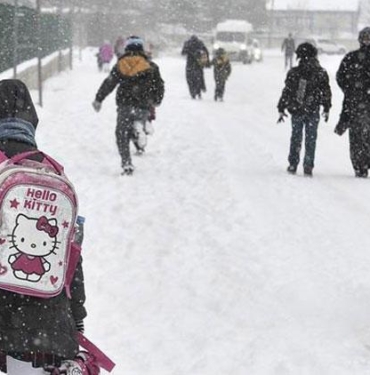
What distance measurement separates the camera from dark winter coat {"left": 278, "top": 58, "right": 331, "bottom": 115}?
32.7ft

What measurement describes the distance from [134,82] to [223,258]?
12.6ft

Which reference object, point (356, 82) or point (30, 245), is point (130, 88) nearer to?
point (356, 82)

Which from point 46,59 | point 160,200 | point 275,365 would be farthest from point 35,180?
point 46,59

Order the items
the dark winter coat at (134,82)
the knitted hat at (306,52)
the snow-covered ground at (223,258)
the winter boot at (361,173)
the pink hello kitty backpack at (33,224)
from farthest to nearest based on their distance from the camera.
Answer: the winter boot at (361,173) → the dark winter coat at (134,82) → the knitted hat at (306,52) → the snow-covered ground at (223,258) → the pink hello kitty backpack at (33,224)

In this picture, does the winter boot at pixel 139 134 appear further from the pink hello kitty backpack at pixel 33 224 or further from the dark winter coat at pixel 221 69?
the dark winter coat at pixel 221 69

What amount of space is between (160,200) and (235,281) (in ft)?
9.47

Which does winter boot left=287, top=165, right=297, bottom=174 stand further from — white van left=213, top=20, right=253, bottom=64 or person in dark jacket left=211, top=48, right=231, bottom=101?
white van left=213, top=20, right=253, bottom=64

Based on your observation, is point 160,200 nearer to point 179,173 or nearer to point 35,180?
point 179,173

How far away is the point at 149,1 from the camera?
73.6 m

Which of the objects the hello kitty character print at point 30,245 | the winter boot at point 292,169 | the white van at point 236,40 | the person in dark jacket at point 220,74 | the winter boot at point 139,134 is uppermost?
the hello kitty character print at point 30,245

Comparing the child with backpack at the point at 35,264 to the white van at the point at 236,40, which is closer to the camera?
the child with backpack at the point at 35,264

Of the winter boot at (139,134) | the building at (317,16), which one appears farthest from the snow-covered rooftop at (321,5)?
the winter boot at (139,134)

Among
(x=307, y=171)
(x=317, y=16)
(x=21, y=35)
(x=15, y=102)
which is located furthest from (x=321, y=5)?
(x=15, y=102)

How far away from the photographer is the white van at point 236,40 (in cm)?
4562
